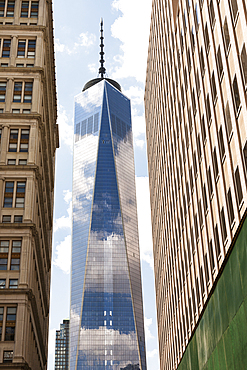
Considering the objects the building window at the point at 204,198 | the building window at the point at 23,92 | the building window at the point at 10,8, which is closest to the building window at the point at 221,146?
the building window at the point at 204,198

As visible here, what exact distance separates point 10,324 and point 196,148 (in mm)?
26023

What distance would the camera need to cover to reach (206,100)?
40250mm

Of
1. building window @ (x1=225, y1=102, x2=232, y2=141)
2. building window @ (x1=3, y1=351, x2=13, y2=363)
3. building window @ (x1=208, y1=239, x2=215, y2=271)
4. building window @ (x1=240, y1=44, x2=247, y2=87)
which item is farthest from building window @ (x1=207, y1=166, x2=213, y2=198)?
building window @ (x1=3, y1=351, x2=13, y2=363)

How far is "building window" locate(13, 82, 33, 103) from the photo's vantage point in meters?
65.1

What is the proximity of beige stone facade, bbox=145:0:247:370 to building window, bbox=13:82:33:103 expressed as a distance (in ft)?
59.7

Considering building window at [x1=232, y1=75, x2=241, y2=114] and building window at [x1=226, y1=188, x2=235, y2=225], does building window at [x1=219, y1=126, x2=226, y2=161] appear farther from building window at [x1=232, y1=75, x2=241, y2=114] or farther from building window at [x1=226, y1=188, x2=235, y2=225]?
building window at [x1=232, y1=75, x2=241, y2=114]

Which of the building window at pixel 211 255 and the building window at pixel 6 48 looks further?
the building window at pixel 6 48

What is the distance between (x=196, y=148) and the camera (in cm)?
Answer: 4450

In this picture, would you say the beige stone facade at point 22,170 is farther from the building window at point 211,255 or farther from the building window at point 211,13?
the building window at point 211,13

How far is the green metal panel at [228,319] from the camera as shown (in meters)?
26.6

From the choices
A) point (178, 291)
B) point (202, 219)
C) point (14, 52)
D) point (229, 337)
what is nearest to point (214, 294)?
point (229, 337)

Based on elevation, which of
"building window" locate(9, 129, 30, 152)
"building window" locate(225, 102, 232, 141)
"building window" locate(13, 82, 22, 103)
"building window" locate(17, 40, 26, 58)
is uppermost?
"building window" locate(17, 40, 26, 58)

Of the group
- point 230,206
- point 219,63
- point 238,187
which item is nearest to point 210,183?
point 230,206

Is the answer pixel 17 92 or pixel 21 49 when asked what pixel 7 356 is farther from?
pixel 21 49
